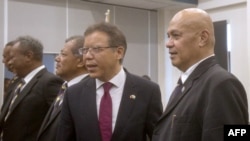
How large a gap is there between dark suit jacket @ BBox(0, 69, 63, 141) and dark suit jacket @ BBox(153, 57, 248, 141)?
1235 mm

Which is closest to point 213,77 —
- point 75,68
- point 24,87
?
point 75,68

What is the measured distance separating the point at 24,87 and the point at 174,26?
1503 mm

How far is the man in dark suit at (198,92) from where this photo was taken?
128 centimetres

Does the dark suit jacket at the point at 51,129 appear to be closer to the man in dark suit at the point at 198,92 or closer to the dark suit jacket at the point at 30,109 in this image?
the dark suit jacket at the point at 30,109

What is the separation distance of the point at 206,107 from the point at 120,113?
565 mm

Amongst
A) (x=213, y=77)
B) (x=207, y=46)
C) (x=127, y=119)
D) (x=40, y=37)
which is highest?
(x=40, y=37)

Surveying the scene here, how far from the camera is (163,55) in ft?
15.7

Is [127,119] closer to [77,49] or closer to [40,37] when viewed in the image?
[77,49]

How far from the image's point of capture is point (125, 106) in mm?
1797

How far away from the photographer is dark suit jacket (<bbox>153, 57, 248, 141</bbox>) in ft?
4.19

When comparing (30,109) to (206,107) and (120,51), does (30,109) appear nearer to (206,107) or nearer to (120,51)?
(120,51)

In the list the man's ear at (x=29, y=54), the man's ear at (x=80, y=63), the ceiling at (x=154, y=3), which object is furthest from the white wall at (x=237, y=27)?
the man's ear at (x=29, y=54)

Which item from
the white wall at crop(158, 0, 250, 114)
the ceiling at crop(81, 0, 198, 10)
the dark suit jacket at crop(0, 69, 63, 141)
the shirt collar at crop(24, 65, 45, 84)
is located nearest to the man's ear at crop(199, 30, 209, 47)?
the dark suit jacket at crop(0, 69, 63, 141)

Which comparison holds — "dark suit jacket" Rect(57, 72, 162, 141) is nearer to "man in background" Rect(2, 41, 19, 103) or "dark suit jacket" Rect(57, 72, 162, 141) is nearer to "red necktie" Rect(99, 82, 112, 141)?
"red necktie" Rect(99, 82, 112, 141)
